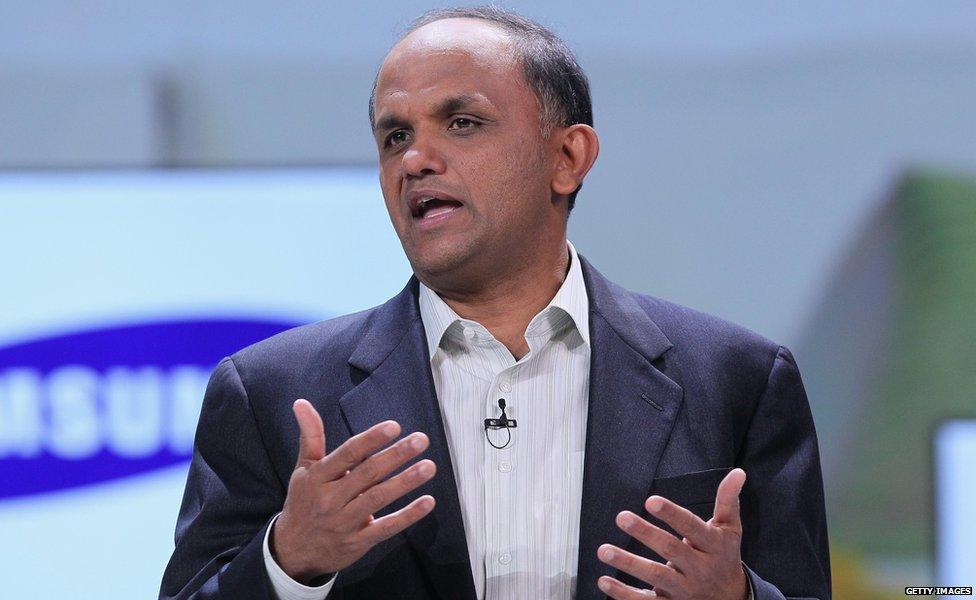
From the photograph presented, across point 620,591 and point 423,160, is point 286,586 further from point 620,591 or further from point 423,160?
point 423,160

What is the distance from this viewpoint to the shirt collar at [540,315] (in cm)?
200

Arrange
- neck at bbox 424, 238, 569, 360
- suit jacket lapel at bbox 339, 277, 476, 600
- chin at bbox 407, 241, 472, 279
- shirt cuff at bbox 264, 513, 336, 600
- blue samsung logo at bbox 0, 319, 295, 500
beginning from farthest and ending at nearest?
blue samsung logo at bbox 0, 319, 295, 500, neck at bbox 424, 238, 569, 360, chin at bbox 407, 241, 472, 279, suit jacket lapel at bbox 339, 277, 476, 600, shirt cuff at bbox 264, 513, 336, 600

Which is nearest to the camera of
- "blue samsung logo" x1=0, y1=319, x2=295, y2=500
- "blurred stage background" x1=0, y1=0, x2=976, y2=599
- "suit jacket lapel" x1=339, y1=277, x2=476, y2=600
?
"suit jacket lapel" x1=339, y1=277, x2=476, y2=600

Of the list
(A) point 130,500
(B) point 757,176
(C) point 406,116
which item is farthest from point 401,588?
(B) point 757,176

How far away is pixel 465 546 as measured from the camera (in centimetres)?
181

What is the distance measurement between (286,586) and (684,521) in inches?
22.6

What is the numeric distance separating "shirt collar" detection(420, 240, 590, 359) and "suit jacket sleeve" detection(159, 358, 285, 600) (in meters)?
0.33

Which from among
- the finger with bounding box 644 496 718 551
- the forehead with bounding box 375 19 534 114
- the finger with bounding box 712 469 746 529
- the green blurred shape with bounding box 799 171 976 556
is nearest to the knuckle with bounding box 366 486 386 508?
the finger with bounding box 644 496 718 551

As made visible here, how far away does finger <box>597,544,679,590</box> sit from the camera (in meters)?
1.57

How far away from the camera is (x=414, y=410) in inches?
74.7

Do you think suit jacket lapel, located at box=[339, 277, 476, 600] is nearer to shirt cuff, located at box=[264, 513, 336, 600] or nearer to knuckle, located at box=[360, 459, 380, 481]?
shirt cuff, located at box=[264, 513, 336, 600]

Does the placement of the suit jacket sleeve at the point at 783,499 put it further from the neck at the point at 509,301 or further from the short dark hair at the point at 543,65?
the short dark hair at the point at 543,65

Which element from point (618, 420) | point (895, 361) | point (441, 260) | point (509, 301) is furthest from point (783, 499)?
point (895, 361)

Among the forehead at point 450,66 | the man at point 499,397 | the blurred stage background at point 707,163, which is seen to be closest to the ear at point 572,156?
the man at point 499,397
